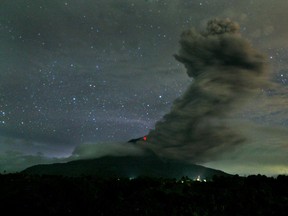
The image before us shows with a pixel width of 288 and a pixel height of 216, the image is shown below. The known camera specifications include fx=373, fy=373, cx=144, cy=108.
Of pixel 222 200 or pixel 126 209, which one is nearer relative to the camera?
pixel 126 209

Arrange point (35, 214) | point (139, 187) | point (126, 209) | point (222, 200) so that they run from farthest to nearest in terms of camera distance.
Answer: point (139, 187)
point (222, 200)
point (126, 209)
point (35, 214)

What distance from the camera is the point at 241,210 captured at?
1741 centimetres

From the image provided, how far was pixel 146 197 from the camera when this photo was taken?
17.7 m

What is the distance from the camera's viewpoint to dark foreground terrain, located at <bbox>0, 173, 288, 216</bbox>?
16438 mm

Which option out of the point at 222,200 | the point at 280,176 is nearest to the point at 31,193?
the point at 222,200

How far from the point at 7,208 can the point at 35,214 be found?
1207mm

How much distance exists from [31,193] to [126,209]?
4209 mm

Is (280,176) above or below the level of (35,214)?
above

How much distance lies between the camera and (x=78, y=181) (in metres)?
18.9

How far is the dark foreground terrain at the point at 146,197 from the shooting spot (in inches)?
647

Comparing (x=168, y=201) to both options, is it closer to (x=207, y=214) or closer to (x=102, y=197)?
(x=207, y=214)

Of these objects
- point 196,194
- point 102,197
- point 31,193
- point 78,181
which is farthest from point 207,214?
point 31,193

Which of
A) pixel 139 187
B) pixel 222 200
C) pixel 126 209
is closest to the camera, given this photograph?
pixel 126 209

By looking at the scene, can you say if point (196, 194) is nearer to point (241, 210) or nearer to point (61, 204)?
point (241, 210)
